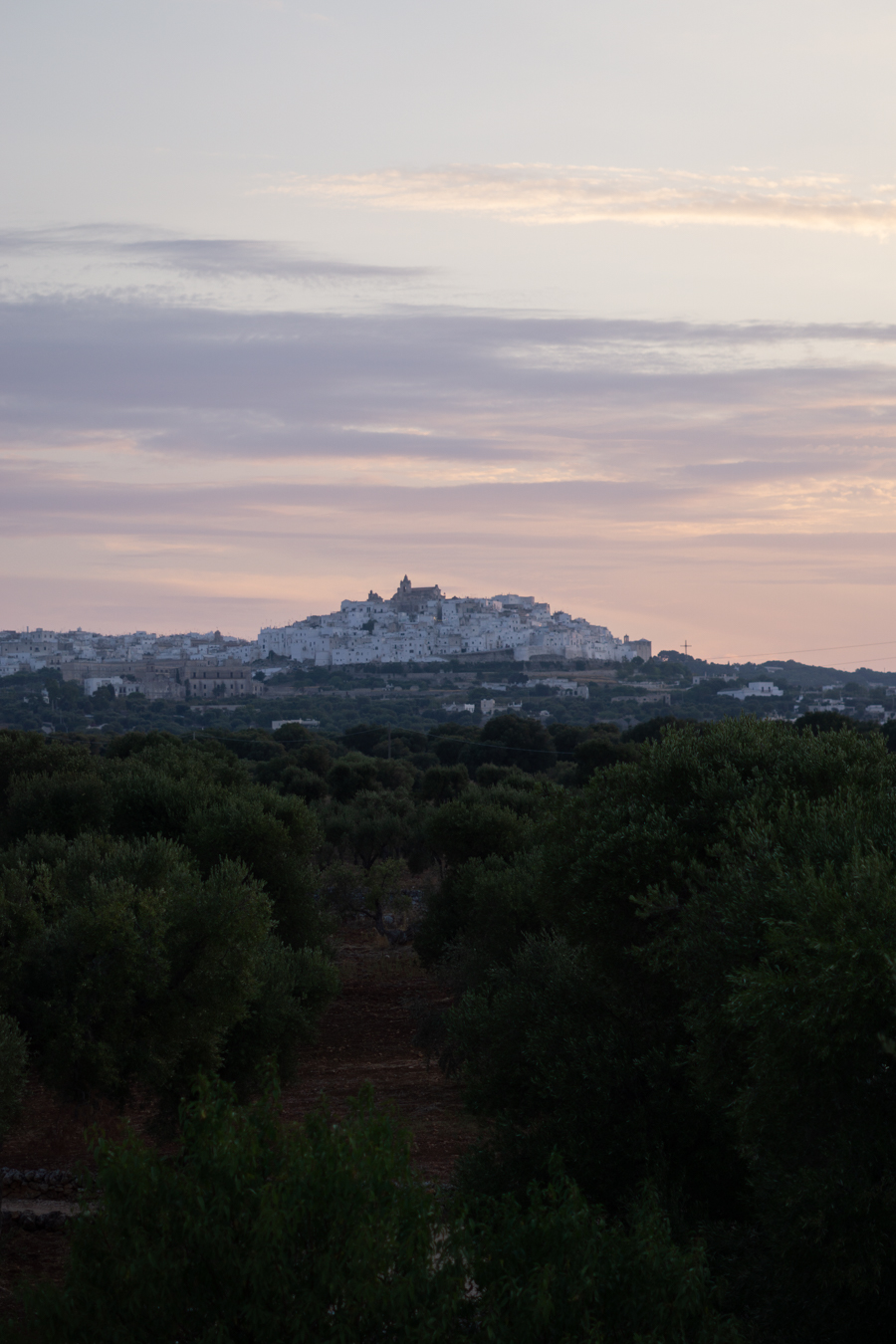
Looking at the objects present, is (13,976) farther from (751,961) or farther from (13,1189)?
(751,961)

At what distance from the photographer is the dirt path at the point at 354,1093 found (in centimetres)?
1323

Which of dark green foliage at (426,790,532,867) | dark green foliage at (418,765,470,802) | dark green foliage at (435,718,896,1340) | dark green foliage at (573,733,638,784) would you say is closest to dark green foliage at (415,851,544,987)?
dark green foliage at (435,718,896,1340)

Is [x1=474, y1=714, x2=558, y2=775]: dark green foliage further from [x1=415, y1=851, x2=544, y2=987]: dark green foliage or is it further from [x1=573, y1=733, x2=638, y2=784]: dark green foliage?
[x1=415, y1=851, x2=544, y2=987]: dark green foliage

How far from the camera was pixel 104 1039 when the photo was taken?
13156mm

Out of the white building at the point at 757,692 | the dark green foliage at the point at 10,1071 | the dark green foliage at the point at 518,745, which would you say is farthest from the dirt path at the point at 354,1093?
the white building at the point at 757,692

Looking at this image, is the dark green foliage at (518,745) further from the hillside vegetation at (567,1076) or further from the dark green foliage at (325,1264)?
the dark green foliage at (325,1264)

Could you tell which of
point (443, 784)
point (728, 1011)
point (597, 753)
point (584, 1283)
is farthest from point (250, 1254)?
point (597, 753)

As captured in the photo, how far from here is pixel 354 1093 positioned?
21031 millimetres

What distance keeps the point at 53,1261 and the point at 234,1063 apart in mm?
3972

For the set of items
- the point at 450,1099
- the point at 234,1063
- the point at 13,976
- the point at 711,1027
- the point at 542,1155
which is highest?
the point at 711,1027

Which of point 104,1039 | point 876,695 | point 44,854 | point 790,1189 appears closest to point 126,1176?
point 790,1189

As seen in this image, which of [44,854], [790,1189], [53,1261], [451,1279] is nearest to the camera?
[451,1279]

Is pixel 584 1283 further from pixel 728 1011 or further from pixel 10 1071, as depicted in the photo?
pixel 10 1071

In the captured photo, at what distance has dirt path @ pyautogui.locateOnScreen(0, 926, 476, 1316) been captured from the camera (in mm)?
13234
